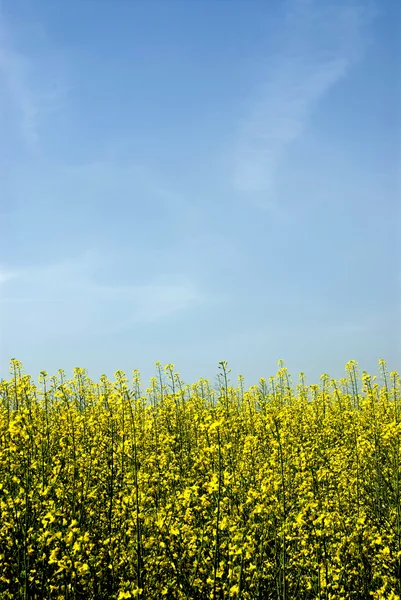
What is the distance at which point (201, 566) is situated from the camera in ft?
15.2

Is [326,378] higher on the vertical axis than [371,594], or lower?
higher

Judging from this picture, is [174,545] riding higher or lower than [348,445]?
lower

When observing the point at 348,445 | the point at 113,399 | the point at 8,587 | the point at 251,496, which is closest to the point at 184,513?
the point at 251,496

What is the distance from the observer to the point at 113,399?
17.2ft

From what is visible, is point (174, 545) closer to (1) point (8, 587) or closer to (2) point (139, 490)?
(2) point (139, 490)

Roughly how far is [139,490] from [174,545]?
579 mm

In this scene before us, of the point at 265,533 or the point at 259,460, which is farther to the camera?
the point at 259,460

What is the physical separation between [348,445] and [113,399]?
5595 mm

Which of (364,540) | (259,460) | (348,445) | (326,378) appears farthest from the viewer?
(326,378)

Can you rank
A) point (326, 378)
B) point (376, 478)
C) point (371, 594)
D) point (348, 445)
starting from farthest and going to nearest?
point (326, 378) < point (348, 445) < point (376, 478) < point (371, 594)

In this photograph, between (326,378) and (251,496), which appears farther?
(326,378)

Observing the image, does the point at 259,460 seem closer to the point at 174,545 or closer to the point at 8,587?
the point at 174,545

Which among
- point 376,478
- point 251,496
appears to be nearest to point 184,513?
point 251,496

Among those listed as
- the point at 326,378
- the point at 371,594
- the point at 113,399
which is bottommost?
the point at 371,594
